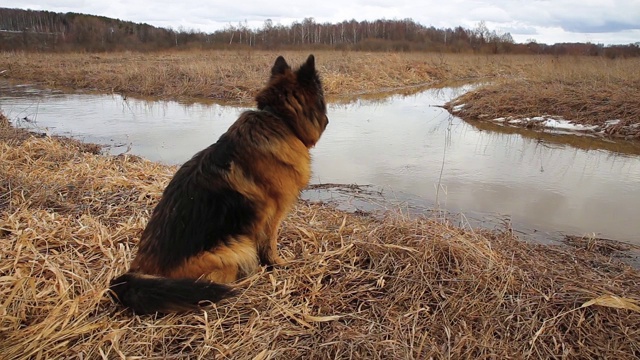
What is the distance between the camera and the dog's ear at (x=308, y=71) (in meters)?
2.88

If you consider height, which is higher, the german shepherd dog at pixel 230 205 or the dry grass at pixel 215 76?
the dry grass at pixel 215 76

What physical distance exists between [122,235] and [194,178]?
1394 mm

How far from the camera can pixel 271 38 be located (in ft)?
181

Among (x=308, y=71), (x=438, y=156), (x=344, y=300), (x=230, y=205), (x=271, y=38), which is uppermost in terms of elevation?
(x=271, y=38)

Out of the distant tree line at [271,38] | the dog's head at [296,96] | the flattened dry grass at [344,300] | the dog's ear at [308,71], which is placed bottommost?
the flattened dry grass at [344,300]

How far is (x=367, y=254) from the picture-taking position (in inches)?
126

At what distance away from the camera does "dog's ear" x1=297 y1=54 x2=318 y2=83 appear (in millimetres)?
2881

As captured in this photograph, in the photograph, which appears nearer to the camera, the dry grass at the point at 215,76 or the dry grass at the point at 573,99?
the dry grass at the point at 573,99

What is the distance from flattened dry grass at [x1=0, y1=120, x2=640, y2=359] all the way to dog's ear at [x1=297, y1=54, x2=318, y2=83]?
1407mm

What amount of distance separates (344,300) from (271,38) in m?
57.1

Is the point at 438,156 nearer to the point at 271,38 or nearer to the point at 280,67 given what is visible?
the point at 280,67

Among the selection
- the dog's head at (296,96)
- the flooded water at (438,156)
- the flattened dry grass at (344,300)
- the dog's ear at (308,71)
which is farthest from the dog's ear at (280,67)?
the flooded water at (438,156)

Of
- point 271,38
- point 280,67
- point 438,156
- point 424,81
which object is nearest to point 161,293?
point 280,67

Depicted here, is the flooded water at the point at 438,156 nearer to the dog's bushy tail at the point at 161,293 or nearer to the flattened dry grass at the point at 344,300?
the flattened dry grass at the point at 344,300
